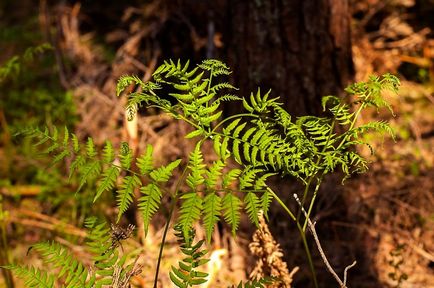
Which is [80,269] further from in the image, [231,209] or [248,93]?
[248,93]

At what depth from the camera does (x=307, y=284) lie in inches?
124

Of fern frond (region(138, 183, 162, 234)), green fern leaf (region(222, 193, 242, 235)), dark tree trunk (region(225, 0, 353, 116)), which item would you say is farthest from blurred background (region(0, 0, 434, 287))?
fern frond (region(138, 183, 162, 234))

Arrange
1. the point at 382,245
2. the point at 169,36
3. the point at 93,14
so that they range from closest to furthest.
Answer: the point at 382,245 → the point at 169,36 → the point at 93,14

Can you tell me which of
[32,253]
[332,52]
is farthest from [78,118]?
[332,52]

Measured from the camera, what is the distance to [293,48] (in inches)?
131

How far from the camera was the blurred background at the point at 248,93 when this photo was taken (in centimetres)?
329

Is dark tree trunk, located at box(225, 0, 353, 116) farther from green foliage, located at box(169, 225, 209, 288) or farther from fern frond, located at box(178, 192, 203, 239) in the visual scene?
fern frond, located at box(178, 192, 203, 239)

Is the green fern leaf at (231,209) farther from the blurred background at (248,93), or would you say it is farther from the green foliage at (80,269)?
the blurred background at (248,93)

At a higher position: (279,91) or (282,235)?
(279,91)

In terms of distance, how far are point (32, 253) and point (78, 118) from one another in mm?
1259

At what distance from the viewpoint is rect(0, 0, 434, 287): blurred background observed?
10.8ft

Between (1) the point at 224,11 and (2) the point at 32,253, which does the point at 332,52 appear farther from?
(2) the point at 32,253

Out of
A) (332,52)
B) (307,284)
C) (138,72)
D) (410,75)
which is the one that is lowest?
(307,284)

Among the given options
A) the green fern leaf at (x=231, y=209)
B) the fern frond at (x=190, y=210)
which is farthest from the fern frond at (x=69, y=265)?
the green fern leaf at (x=231, y=209)
